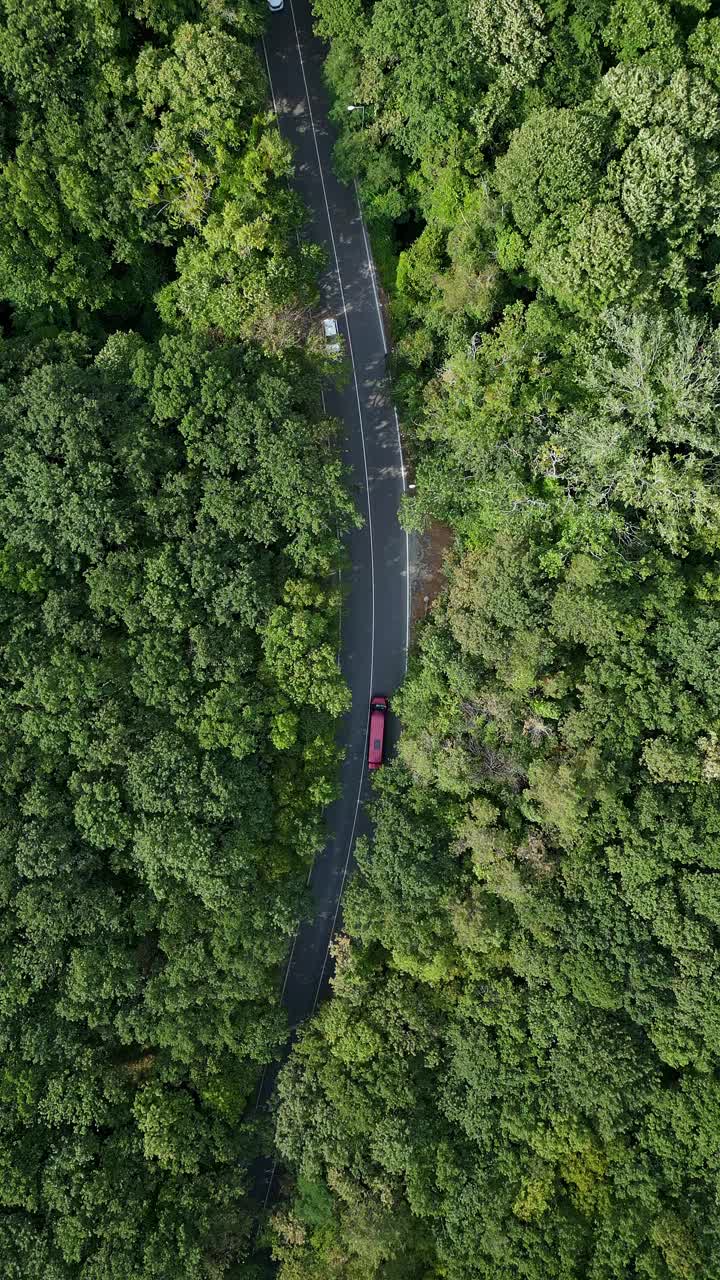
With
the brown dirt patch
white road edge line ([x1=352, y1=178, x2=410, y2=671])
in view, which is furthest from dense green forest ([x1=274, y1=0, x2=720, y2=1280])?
white road edge line ([x1=352, y1=178, x2=410, y2=671])

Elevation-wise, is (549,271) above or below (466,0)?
below

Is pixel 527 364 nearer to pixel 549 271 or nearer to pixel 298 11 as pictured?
pixel 549 271

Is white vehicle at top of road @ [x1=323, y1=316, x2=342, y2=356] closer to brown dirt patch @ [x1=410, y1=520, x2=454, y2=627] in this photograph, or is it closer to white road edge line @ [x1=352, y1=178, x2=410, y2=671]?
white road edge line @ [x1=352, y1=178, x2=410, y2=671]

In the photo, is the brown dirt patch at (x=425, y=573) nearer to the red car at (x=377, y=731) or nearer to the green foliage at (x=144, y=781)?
the red car at (x=377, y=731)

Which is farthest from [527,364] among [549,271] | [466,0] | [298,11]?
[298,11]

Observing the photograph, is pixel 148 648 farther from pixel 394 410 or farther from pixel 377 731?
pixel 394 410

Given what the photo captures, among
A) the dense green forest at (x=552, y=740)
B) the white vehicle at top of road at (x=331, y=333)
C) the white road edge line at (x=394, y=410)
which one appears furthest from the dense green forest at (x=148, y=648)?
the white road edge line at (x=394, y=410)

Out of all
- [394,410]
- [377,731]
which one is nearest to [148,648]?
[377,731]
